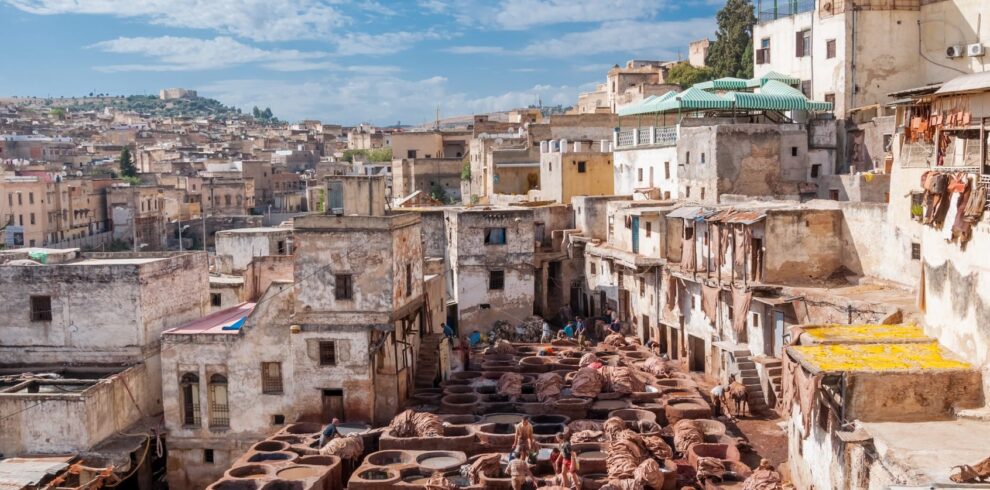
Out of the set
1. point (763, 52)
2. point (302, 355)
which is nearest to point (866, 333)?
point (302, 355)

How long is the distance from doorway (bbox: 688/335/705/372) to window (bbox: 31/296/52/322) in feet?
64.3

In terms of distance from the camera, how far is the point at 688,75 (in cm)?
6800

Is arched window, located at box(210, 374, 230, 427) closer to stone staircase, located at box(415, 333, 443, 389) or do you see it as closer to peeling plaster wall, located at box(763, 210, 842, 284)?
stone staircase, located at box(415, 333, 443, 389)

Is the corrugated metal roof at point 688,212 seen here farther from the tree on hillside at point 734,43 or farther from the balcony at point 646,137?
the tree on hillside at point 734,43

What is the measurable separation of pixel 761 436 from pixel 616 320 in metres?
12.9

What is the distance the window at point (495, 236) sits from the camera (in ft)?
122

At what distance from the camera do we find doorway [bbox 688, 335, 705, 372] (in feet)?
103

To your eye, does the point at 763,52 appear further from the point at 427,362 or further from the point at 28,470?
the point at 28,470

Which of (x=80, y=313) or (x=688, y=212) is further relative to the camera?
(x=688, y=212)

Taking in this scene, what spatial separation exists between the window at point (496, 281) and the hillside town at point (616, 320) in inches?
3.9

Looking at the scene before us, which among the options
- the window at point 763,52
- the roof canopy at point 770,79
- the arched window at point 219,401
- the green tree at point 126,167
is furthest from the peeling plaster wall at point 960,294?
the green tree at point 126,167

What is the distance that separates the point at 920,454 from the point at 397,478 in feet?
36.6

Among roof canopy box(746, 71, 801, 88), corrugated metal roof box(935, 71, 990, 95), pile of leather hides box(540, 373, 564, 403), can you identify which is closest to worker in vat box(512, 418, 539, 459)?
pile of leather hides box(540, 373, 564, 403)

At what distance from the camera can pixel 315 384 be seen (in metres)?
25.8
